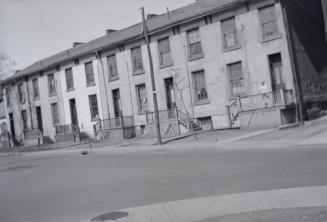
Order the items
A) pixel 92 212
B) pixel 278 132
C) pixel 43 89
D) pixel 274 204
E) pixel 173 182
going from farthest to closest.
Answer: pixel 43 89, pixel 278 132, pixel 173 182, pixel 92 212, pixel 274 204

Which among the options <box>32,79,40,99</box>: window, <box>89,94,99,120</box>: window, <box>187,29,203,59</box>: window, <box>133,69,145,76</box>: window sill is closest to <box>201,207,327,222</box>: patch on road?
<box>187,29,203,59</box>: window

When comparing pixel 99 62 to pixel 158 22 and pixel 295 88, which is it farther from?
pixel 295 88

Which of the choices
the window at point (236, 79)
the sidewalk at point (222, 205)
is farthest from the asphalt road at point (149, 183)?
the window at point (236, 79)

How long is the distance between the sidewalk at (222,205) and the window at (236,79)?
18.7 metres

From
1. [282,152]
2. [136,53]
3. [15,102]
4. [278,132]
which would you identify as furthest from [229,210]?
[15,102]

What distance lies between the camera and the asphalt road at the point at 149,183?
9055mm

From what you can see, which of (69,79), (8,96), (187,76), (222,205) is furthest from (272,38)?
(8,96)

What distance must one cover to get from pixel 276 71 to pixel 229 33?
384cm

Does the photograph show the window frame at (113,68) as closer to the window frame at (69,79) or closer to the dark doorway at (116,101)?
the dark doorway at (116,101)

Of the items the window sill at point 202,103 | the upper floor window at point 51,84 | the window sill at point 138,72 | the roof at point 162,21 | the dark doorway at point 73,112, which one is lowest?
the window sill at point 202,103

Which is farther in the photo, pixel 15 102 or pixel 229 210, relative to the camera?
pixel 15 102

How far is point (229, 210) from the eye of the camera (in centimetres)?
730

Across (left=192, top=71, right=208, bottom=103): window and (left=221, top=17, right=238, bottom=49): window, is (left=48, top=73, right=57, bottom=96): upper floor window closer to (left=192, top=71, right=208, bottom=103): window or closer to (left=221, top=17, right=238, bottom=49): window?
(left=192, top=71, right=208, bottom=103): window

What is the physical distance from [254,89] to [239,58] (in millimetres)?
2117
